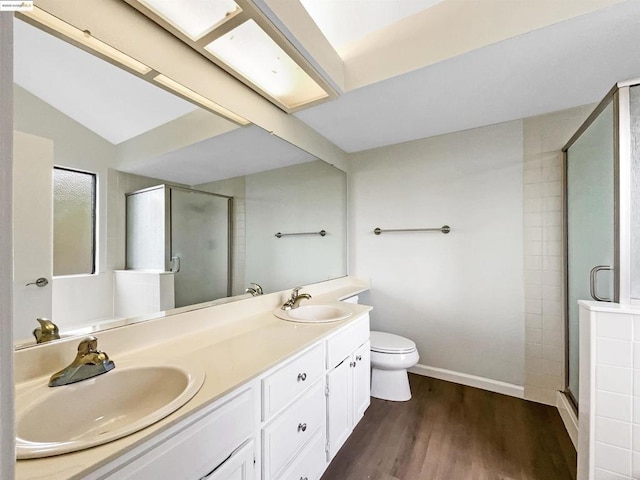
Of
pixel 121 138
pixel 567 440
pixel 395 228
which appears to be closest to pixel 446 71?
pixel 395 228

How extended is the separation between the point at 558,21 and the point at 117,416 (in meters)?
2.29

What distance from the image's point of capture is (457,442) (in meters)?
1.59

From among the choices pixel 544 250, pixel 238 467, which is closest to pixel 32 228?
pixel 238 467

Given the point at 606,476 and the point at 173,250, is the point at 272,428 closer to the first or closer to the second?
the point at 173,250

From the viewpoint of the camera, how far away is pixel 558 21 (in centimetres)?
117

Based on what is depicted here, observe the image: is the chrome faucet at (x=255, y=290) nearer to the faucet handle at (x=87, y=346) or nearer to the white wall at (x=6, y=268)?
the faucet handle at (x=87, y=346)

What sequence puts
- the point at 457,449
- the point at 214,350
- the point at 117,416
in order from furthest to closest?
the point at 457,449 < the point at 214,350 < the point at 117,416

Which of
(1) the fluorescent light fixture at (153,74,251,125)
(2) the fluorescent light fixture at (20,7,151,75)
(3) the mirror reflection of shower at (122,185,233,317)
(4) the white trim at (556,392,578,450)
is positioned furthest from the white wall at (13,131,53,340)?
(4) the white trim at (556,392,578,450)

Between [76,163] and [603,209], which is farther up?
[76,163]

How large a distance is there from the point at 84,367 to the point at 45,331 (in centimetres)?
20

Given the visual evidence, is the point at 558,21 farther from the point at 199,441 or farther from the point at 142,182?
the point at 199,441

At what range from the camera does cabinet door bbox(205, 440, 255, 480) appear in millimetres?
764

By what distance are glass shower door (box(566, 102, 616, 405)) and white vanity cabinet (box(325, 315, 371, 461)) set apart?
129cm

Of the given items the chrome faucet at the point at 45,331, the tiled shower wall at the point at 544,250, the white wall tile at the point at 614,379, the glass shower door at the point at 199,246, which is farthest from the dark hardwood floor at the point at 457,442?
the chrome faucet at the point at 45,331
